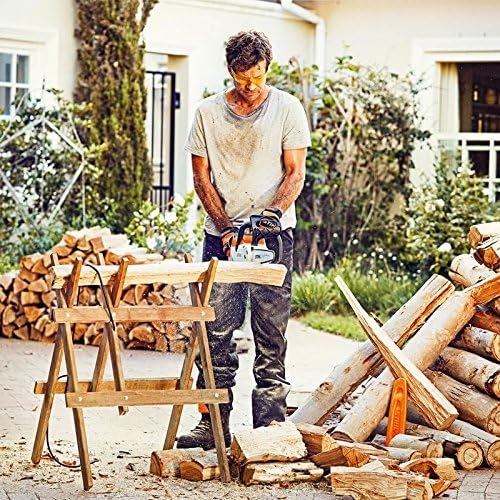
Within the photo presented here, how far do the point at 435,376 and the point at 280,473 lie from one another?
4.74 feet

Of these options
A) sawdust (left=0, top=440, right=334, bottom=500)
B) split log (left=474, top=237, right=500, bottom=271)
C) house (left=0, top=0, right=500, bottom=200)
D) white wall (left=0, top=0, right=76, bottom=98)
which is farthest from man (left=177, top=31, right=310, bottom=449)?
house (left=0, top=0, right=500, bottom=200)

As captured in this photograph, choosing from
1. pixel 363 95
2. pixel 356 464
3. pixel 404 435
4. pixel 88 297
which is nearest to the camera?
pixel 356 464

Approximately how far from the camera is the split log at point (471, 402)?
252 inches

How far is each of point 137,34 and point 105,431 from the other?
6615 mm

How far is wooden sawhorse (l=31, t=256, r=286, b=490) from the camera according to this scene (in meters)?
5.67

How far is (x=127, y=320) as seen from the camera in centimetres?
574

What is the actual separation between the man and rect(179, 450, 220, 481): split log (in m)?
0.43

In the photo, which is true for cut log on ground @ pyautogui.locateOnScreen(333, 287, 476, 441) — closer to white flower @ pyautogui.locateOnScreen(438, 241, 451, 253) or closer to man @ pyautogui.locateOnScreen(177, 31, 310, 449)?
man @ pyautogui.locateOnScreen(177, 31, 310, 449)

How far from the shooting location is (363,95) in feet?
44.9

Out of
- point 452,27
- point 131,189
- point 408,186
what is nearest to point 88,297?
point 131,189

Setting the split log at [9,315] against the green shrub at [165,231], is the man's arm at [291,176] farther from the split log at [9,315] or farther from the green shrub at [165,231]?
the split log at [9,315]

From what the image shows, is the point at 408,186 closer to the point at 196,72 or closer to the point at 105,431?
the point at 196,72

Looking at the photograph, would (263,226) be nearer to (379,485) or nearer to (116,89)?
(379,485)

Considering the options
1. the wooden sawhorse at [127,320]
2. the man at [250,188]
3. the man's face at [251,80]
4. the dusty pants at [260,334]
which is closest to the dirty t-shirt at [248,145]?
the man at [250,188]
